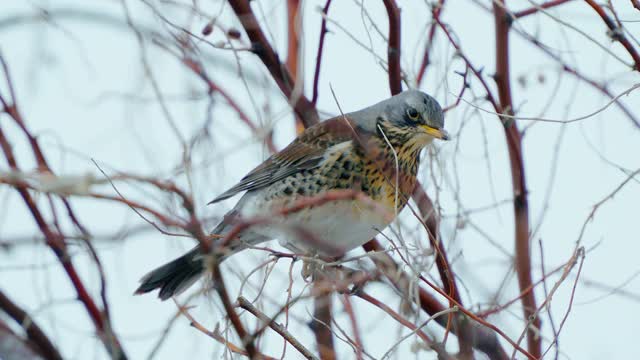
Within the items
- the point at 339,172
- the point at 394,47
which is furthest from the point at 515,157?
the point at 339,172

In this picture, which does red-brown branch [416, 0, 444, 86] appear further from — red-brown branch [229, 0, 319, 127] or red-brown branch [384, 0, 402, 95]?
red-brown branch [229, 0, 319, 127]

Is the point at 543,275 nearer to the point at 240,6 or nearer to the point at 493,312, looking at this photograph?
the point at 493,312

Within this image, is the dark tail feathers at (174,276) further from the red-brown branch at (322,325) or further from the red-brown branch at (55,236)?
the red-brown branch at (55,236)

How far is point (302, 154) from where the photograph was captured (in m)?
4.82

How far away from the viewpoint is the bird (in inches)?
172

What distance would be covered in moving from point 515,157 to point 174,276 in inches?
81.5

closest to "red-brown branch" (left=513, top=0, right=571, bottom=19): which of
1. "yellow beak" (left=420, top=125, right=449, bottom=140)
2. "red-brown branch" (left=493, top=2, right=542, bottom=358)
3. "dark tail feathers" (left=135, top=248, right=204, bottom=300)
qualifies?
"red-brown branch" (left=493, top=2, right=542, bottom=358)

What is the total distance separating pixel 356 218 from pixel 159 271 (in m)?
1.20

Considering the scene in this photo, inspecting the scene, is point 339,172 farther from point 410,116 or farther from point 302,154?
point 410,116

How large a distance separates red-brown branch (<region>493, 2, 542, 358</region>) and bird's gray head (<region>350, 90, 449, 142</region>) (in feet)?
1.24

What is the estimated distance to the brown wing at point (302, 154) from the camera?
187 inches

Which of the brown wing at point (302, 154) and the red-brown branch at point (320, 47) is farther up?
the brown wing at point (302, 154)

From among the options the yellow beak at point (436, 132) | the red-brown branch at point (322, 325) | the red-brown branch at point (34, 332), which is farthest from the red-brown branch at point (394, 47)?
the red-brown branch at point (34, 332)

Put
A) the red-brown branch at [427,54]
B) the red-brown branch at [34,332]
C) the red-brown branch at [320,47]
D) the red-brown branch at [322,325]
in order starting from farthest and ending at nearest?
the red-brown branch at [427,54]
the red-brown branch at [320,47]
the red-brown branch at [322,325]
the red-brown branch at [34,332]
